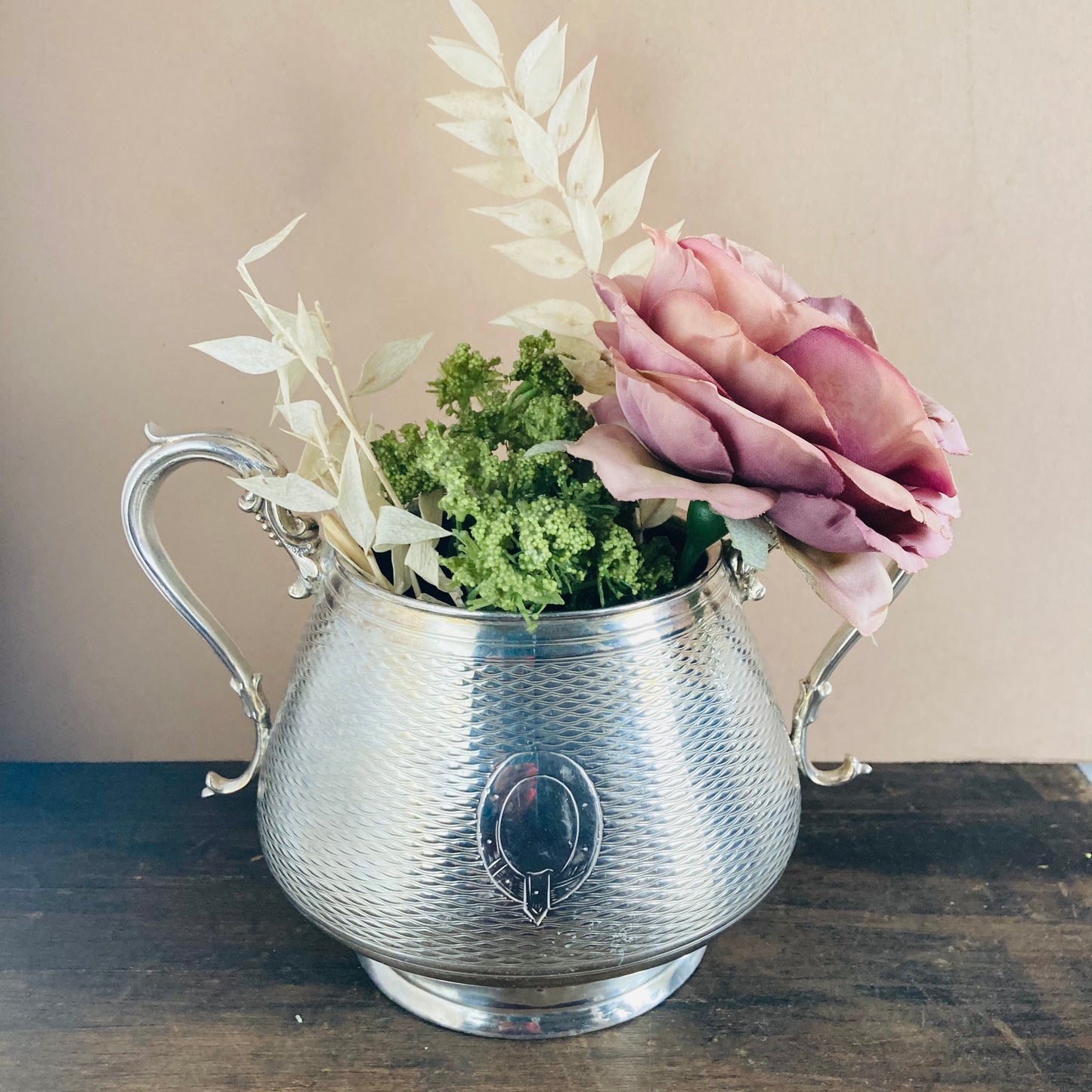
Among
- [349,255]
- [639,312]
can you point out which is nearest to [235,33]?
[349,255]

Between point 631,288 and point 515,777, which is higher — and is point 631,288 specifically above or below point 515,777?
above

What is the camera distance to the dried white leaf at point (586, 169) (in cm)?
41

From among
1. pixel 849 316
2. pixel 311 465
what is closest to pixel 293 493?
pixel 311 465

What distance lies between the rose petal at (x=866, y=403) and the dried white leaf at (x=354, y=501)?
0.17 metres

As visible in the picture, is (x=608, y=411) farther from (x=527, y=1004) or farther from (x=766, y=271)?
(x=527, y=1004)

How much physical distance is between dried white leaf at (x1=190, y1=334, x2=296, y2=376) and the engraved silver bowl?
0.05 m

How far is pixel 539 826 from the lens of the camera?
1.25ft

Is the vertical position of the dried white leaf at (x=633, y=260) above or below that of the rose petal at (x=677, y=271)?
below

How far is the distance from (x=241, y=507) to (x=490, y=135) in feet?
0.64

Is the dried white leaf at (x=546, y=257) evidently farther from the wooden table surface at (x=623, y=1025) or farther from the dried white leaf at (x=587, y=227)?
the wooden table surface at (x=623, y=1025)

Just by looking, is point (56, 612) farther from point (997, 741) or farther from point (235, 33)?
point (997, 741)

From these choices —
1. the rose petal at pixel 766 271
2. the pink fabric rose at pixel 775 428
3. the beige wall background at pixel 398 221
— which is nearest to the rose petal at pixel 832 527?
the pink fabric rose at pixel 775 428

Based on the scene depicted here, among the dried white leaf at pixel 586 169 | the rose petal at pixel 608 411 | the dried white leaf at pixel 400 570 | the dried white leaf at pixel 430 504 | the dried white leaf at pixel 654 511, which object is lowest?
the dried white leaf at pixel 400 570

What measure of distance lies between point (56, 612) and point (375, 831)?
0.40 m
